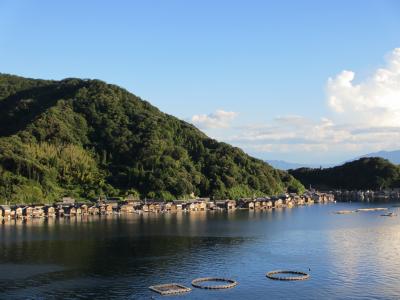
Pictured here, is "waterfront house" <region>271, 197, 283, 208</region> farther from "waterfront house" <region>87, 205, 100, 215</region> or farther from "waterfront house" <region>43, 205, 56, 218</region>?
"waterfront house" <region>43, 205, 56, 218</region>

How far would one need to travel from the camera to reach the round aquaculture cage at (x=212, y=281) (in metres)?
54.3

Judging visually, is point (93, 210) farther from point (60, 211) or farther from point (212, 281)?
point (212, 281)

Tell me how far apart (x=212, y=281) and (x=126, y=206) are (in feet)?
289

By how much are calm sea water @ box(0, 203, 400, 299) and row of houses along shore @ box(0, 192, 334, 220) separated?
1250cm

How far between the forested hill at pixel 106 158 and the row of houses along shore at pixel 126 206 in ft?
23.7

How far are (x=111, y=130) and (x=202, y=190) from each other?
36.8 meters

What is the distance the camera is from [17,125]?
187250mm

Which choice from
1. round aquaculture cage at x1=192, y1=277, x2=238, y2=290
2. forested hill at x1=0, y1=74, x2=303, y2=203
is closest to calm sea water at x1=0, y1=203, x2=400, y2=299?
round aquaculture cage at x1=192, y1=277, x2=238, y2=290

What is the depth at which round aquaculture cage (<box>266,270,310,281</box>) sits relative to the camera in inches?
2285

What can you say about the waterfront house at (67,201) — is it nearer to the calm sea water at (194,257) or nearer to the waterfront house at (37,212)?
the waterfront house at (37,212)

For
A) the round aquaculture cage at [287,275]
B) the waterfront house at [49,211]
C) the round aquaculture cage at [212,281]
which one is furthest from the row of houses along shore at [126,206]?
the round aquaculture cage at [287,275]

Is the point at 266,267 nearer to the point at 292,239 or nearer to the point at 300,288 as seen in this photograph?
the point at 300,288

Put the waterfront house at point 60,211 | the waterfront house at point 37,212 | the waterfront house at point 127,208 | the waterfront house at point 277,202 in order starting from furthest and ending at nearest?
the waterfront house at point 277,202 → the waterfront house at point 127,208 → the waterfront house at point 60,211 → the waterfront house at point 37,212

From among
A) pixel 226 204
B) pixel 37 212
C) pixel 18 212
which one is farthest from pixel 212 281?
pixel 226 204
